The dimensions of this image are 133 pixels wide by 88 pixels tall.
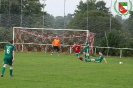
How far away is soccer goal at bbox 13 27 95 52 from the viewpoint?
147ft

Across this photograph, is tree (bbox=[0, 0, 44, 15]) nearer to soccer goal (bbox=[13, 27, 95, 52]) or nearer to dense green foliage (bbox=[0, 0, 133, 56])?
dense green foliage (bbox=[0, 0, 133, 56])

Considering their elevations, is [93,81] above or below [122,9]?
below

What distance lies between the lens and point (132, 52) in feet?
138

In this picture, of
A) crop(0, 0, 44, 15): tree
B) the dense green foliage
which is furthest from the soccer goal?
crop(0, 0, 44, 15): tree

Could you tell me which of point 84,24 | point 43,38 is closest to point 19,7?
point 43,38

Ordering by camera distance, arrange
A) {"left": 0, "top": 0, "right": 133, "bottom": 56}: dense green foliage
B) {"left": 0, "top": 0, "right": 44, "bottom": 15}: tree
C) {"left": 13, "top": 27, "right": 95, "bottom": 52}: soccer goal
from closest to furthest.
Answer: {"left": 0, "top": 0, "right": 133, "bottom": 56}: dense green foliage < {"left": 13, "top": 27, "right": 95, "bottom": 52}: soccer goal < {"left": 0, "top": 0, "right": 44, "bottom": 15}: tree

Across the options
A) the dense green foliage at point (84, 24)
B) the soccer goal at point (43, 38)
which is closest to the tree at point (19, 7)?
the dense green foliage at point (84, 24)

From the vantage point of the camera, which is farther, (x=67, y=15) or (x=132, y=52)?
(x=67, y=15)

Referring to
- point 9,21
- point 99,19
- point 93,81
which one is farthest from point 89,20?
point 93,81

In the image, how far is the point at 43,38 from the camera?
45656 mm

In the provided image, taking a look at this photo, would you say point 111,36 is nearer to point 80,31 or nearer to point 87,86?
point 80,31

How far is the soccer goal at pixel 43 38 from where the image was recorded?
147 feet

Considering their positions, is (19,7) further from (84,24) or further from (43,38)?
(84,24)

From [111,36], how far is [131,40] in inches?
78.4
